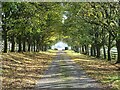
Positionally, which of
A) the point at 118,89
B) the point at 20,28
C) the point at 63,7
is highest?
the point at 63,7

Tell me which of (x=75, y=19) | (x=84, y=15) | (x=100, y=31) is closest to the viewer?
(x=84, y=15)

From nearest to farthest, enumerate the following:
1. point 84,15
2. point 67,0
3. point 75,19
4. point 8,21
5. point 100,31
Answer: point 67,0
point 8,21
point 84,15
point 75,19
point 100,31

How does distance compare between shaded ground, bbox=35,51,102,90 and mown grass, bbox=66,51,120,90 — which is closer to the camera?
shaded ground, bbox=35,51,102,90

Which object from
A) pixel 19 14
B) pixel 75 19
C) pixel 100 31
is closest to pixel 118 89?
pixel 19 14

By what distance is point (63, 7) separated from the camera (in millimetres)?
30656

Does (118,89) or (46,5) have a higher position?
(46,5)

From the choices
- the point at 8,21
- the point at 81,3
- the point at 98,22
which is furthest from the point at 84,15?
the point at 8,21

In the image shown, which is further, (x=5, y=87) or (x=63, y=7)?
(x=63, y=7)

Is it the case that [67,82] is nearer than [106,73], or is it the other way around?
[67,82]

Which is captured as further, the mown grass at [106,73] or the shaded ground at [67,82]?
the mown grass at [106,73]

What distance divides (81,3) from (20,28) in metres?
6.55

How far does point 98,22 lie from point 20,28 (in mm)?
7415

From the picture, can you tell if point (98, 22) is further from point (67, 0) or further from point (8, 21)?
point (8, 21)

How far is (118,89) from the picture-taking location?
43.9 ft
